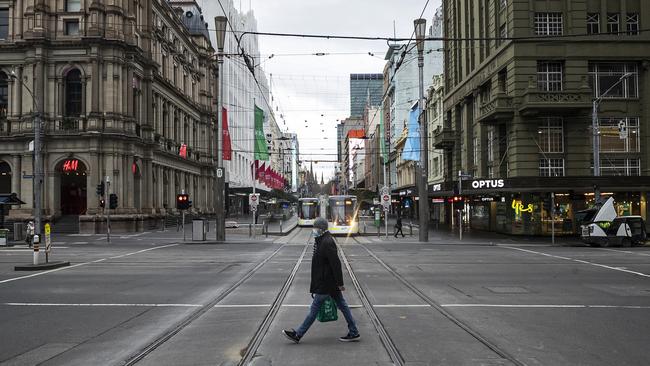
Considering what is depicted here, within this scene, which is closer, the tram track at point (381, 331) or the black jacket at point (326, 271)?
the tram track at point (381, 331)

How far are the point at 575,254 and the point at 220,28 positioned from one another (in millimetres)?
22706

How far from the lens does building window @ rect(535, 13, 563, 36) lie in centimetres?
3703

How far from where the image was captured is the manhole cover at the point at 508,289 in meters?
13.3

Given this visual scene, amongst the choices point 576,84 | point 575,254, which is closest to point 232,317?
point 575,254

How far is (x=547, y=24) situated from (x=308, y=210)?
25314mm

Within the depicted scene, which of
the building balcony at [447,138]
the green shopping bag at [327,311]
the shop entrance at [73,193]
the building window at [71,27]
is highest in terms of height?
the building window at [71,27]

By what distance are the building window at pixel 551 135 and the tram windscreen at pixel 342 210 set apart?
14.6 meters

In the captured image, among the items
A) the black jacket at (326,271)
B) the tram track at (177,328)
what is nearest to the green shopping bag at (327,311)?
the black jacket at (326,271)

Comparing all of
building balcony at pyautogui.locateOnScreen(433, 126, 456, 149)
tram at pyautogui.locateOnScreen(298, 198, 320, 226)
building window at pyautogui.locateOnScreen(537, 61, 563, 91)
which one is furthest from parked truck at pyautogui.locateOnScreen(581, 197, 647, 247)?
tram at pyautogui.locateOnScreen(298, 198, 320, 226)

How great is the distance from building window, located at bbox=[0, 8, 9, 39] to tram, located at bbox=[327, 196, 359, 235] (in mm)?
29213

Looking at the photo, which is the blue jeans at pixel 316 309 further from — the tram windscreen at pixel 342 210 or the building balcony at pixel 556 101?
the tram windscreen at pixel 342 210

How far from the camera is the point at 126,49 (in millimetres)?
43656

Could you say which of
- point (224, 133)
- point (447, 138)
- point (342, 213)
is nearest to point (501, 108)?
point (447, 138)

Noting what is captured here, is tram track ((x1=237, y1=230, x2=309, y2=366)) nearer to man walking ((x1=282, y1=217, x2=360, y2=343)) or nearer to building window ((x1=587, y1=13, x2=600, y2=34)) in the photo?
man walking ((x1=282, y1=217, x2=360, y2=343))
